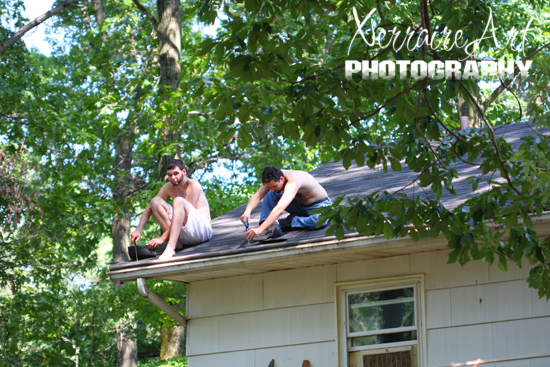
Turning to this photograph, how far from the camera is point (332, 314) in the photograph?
7.57 m

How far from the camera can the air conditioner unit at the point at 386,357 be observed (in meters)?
7.16

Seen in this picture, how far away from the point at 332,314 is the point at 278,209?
1299mm

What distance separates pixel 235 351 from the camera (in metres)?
7.95

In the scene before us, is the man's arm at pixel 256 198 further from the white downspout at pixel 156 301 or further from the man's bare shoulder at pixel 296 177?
the white downspout at pixel 156 301

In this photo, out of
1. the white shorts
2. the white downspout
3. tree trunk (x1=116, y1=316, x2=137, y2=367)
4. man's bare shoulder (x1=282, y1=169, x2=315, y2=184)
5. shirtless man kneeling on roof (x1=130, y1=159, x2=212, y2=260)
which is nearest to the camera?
man's bare shoulder (x1=282, y1=169, x2=315, y2=184)

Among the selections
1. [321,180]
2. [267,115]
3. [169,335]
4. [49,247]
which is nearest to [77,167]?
[49,247]

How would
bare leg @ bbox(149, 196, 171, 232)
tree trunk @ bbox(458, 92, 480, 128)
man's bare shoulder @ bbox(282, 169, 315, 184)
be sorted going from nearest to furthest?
1. man's bare shoulder @ bbox(282, 169, 315, 184)
2. bare leg @ bbox(149, 196, 171, 232)
3. tree trunk @ bbox(458, 92, 480, 128)

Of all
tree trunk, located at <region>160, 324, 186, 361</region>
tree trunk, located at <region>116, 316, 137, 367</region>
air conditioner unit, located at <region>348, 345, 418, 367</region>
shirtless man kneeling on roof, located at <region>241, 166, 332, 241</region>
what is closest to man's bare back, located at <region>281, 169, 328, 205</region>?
shirtless man kneeling on roof, located at <region>241, 166, 332, 241</region>

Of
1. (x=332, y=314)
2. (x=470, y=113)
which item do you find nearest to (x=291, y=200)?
(x=332, y=314)

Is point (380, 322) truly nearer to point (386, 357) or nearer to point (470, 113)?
point (386, 357)

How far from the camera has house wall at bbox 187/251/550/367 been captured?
21.8ft

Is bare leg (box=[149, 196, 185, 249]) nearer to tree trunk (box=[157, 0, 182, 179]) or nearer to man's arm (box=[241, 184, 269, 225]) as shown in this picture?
man's arm (box=[241, 184, 269, 225])

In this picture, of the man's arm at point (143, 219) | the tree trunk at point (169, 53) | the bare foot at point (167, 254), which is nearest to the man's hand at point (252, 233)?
the bare foot at point (167, 254)

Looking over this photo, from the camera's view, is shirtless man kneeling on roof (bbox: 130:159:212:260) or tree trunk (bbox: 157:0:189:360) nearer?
shirtless man kneeling on roof (bbox: 130:159:212:260)
